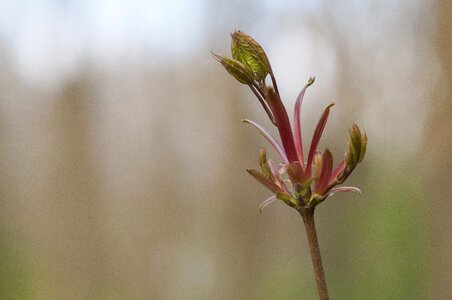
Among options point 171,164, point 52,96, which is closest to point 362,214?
point 171,164

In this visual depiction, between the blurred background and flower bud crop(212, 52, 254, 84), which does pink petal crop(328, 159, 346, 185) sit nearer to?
flower bud crop(212, 52, 254, 84)

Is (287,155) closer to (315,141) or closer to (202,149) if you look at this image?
(315,141)

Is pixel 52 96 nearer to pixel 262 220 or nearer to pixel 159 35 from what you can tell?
pixel 159 35

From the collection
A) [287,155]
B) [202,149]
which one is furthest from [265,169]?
[202,149]

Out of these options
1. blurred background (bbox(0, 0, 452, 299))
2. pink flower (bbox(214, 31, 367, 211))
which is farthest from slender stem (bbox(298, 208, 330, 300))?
blurred background (bbox(0, 0, 452, 299))

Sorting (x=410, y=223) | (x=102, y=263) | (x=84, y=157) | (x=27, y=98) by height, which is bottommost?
(x=102, y=263)

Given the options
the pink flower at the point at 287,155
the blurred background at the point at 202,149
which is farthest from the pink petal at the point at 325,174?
the blurred background at the point at 202,149
